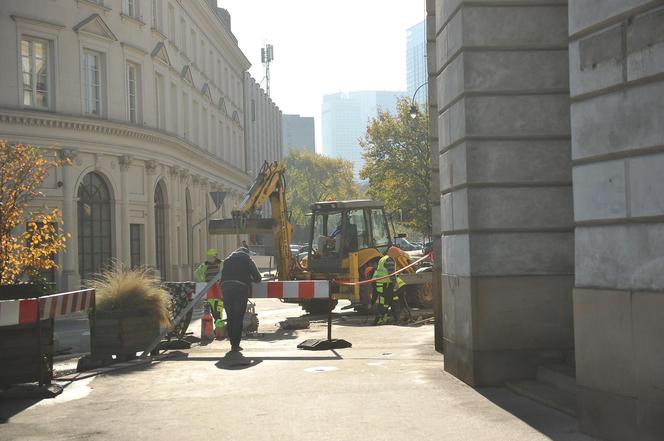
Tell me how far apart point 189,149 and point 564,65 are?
31.7m

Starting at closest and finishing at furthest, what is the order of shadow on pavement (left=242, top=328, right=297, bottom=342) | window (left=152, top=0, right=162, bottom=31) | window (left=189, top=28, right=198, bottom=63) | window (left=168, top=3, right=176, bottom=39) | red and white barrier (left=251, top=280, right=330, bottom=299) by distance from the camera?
red and white barrier (left=251, top=280, right=330, bottom=299), shadow on pavement (left=242, top=328, right=297, bottom=342), window (left=152, top=0, right=162, bottom=31), window (left=168, top=3, right=176, bottom=39), window (left=189, top=28, right=198, bottom=63)

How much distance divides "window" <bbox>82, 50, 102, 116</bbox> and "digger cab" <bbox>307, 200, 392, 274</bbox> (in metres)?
11.9

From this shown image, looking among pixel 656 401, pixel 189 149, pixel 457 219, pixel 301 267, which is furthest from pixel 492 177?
pixel 189 149

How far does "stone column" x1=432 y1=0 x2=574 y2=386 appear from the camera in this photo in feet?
28.9

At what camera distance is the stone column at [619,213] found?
5.69 metres

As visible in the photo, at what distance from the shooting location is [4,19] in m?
26.6

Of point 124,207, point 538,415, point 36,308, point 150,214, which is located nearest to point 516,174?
point 538,415

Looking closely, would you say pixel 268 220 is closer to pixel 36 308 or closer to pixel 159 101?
pixel 36 308

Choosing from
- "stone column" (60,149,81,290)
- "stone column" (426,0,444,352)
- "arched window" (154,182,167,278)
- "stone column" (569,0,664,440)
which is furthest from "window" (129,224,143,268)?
"stone column" (569,0,664,440)

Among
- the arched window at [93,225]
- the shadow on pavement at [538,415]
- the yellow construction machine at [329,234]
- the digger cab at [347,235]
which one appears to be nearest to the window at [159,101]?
the arched window at [93,225]

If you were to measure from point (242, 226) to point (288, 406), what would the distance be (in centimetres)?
1313

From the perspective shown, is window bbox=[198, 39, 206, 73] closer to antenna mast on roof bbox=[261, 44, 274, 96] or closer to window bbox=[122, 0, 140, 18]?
window bbox=[122, 0, 140, 18]

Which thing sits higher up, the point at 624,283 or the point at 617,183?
the point at 617,183

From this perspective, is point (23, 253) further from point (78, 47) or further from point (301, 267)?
point (78, 47)
